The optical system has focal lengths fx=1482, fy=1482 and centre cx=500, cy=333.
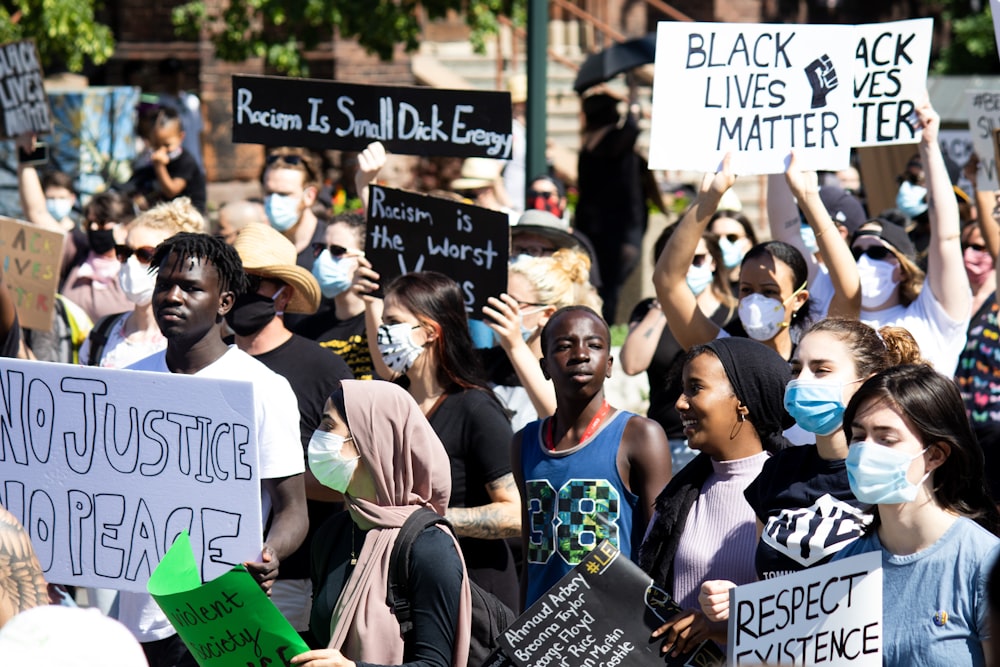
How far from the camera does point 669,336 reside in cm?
641

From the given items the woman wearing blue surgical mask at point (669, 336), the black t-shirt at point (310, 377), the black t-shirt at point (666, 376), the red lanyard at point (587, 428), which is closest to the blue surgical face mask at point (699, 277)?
the woman wearing blue surgical mask at point (669, 336)

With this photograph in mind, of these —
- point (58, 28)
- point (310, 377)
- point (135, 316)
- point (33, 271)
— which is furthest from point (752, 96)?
point (58, 28)

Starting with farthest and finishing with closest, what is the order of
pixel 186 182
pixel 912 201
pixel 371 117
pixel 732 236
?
pixel 186 182 → pixel 912 201 → pixel 732 236 → pixel 371 117

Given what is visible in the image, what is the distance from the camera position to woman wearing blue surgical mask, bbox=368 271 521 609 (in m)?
4.68

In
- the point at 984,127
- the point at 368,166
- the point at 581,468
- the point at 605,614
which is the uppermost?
the point at 984,127

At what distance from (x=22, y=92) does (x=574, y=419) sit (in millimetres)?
5914

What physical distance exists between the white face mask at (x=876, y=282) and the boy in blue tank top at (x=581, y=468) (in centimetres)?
173

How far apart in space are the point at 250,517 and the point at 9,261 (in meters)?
3.56

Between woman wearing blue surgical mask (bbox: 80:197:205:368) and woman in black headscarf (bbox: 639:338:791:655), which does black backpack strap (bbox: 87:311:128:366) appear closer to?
woman wearing blue surgical mask (bbox: 80:197:205:368)

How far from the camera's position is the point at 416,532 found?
364 cm

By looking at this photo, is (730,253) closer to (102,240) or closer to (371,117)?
(371,117)

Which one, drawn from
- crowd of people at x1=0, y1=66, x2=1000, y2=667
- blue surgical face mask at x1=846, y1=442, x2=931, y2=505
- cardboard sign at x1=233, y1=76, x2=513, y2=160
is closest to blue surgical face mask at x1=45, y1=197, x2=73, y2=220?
crowd of people at x1=0, y1=66, x2=1000, y2=667

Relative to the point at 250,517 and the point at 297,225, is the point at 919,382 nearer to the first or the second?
the point at 250,517

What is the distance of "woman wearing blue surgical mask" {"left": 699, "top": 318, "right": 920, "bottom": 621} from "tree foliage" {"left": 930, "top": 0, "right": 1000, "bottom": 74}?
19.1 metres
